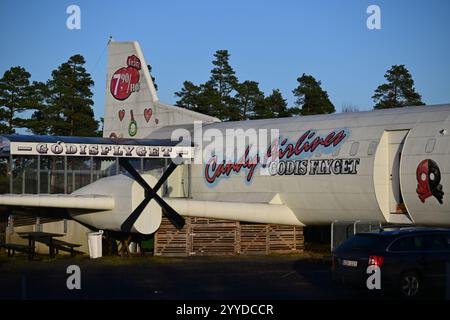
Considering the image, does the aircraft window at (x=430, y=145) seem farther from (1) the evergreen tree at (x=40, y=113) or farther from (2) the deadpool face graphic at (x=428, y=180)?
(1) the evergreen tree at (x=40, y=113)

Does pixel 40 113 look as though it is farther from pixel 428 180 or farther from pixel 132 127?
pixel 428 180

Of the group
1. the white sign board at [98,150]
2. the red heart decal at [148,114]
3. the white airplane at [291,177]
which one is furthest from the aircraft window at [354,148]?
the red heart decal at [148,114]

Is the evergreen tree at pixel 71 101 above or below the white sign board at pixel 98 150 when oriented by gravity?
above

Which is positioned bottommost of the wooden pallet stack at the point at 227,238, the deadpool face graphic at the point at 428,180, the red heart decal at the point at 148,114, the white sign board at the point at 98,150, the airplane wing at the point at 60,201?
the wooden pallet stack at the point at 227,238

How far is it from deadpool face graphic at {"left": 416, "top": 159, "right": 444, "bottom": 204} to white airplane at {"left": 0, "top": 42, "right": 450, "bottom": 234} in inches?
1.4

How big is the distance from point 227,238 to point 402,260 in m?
15.4

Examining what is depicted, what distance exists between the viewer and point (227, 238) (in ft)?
110

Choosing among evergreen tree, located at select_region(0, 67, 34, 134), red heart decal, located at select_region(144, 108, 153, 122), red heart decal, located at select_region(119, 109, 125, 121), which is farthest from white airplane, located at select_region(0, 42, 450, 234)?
evergreen tree, located at select_region(0, 67, 34, 134)

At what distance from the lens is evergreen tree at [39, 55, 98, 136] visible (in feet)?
279

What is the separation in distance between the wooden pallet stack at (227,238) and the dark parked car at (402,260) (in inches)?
544

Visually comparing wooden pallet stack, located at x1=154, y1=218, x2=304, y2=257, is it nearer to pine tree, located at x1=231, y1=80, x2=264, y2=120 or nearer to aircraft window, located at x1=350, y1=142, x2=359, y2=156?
aircraft window, located at x1=350, y1=142, x2=359, y2=156

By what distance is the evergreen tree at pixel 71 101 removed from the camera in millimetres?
84938

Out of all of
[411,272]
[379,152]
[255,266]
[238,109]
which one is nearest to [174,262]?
[255,266]
